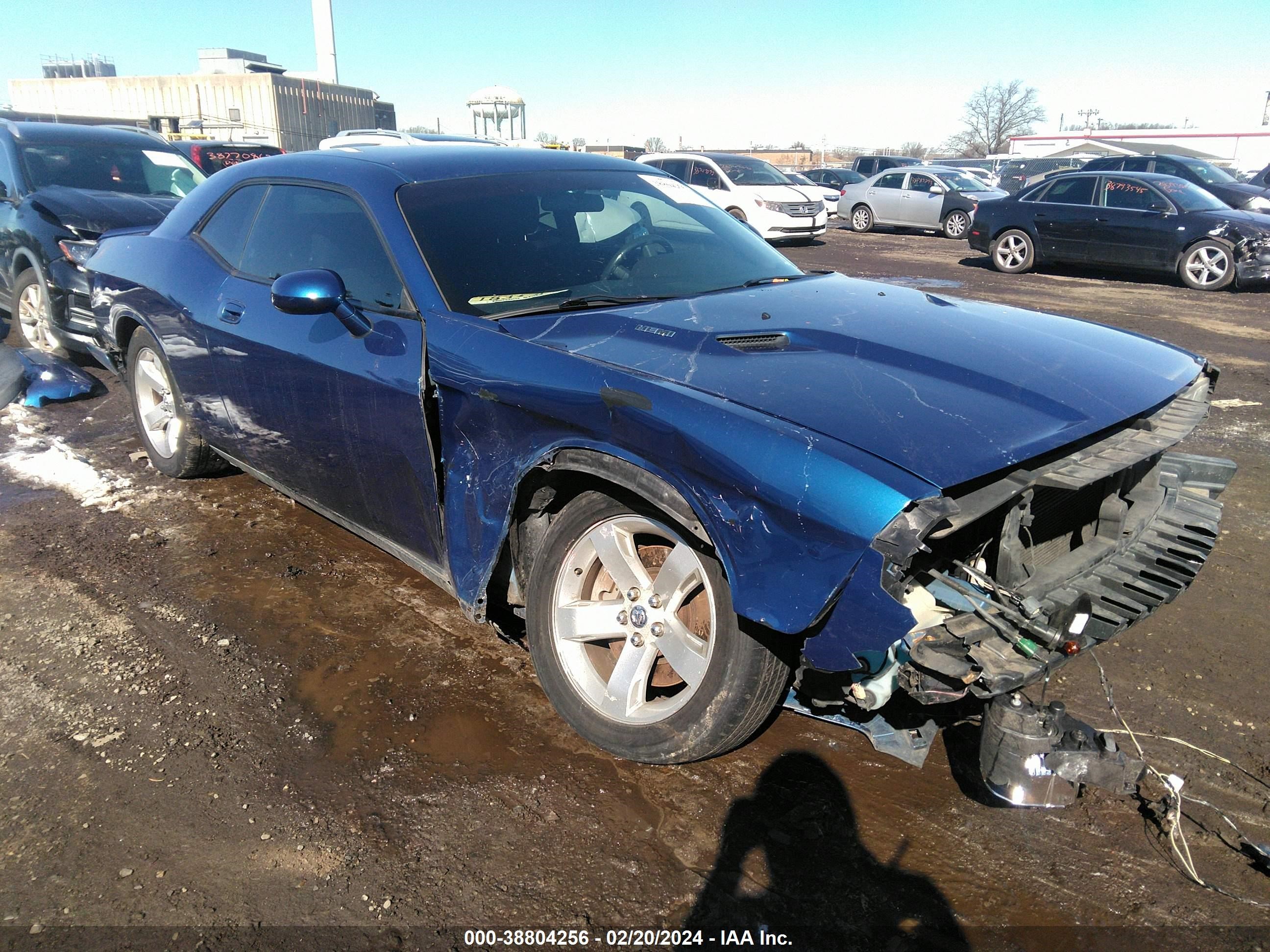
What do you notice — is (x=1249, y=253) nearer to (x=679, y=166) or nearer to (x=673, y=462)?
(x=679, y=166)

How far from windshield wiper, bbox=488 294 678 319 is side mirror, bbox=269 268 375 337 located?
0.52m

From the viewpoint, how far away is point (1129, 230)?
40.9ft

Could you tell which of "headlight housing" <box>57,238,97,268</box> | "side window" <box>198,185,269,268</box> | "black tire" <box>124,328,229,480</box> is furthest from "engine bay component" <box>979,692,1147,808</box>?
"headlight housing" <box>57,238,97,268</box>

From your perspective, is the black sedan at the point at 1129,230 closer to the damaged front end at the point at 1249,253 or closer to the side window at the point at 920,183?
the damaged front end at the point at 1249,253

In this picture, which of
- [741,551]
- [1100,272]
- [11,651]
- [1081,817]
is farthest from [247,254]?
[1100,272]

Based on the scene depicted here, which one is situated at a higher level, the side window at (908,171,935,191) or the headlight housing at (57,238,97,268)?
the side window at (908,171,935,191)

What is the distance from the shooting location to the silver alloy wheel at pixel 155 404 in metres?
4.58

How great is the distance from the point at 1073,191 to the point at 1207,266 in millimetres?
2275

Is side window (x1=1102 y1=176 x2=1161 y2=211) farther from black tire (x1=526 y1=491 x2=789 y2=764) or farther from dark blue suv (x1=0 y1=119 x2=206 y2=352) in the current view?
black tire (x1=526 y1=491 x2=789 y2=764)

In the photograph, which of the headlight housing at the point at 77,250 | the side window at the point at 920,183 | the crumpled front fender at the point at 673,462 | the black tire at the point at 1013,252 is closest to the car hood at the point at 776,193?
the black tire at the point at 1013,252

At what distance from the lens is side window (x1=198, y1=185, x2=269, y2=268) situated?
3867 mm

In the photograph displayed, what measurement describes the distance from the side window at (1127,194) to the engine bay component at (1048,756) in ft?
41.5

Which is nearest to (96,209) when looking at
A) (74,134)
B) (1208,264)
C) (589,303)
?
(74,134)

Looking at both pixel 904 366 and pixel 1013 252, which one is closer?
pixel 904 366
